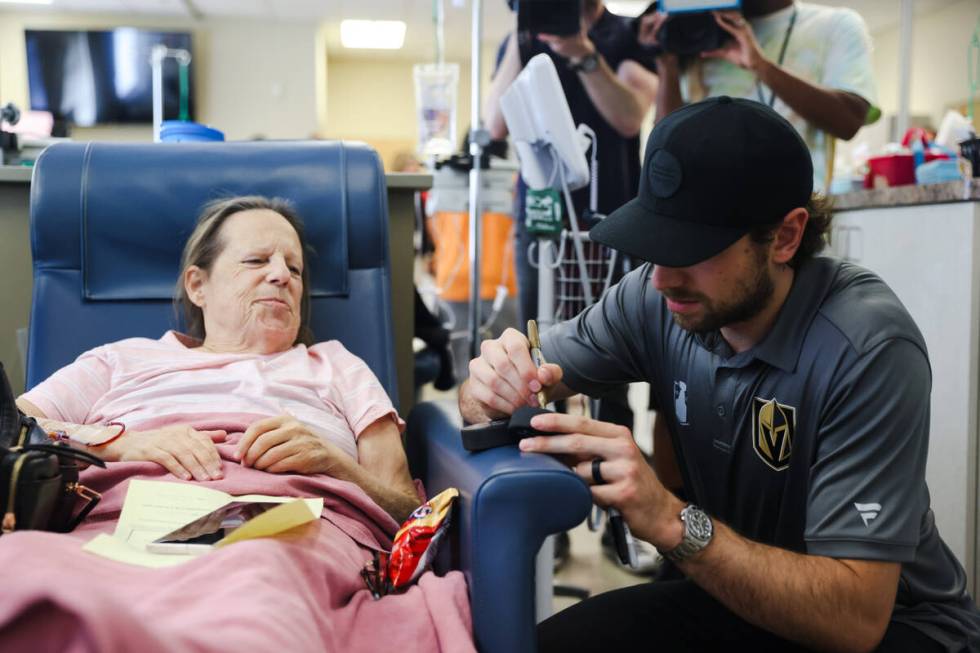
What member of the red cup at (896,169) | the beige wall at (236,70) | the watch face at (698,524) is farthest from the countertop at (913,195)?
the beige wall at (236,70)

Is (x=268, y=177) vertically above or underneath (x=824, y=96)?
underneath

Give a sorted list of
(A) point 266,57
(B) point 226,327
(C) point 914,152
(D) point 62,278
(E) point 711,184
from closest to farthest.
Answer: (E) point 711,184, (B) point 226,327, (D) point 62,278, (C) point 914,152, (A) point 266,57

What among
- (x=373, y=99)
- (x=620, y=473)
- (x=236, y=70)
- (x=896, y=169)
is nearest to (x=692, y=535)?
(x=620, y=473)

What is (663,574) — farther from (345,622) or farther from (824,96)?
(824,96)

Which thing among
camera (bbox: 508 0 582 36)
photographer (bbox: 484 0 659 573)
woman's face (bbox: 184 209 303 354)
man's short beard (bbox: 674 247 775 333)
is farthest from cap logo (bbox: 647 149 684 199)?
camera (bbox: 508 0 582 36)

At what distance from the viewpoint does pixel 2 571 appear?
75cm

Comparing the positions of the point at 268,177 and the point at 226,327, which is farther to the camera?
the point at 268,177

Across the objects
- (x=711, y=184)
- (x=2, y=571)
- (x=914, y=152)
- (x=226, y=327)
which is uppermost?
(x=914, y=152)

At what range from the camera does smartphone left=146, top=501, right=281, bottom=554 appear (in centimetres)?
104

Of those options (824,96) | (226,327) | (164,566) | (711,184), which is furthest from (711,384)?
(824,96)

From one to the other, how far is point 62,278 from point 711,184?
1279 millimetres

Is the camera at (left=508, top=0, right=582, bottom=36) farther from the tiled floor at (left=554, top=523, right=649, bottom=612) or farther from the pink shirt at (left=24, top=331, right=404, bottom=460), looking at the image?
the tiled floor at (left=554, top=523, right=649, bottom=612)

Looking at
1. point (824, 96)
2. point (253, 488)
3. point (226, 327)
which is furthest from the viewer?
point (824, 96)

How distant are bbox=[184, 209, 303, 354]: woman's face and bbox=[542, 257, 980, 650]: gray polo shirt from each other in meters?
0.60
